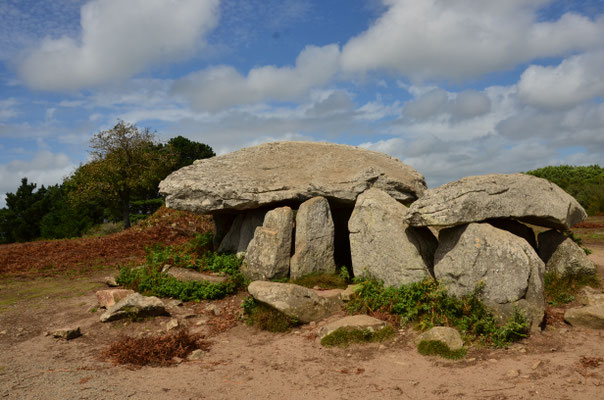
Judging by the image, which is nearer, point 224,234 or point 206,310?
point 206,310

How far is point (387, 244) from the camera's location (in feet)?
34.2

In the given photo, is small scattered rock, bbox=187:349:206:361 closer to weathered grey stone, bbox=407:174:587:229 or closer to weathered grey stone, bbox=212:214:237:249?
weathered grey stone, bbox=407:174:587:229

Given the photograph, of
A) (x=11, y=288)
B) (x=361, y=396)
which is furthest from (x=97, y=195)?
(x=361, y=396)

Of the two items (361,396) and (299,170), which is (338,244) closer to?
(299,170)

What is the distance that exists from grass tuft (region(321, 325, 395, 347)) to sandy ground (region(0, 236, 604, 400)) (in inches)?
6.5

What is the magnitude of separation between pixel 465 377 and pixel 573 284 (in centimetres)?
534

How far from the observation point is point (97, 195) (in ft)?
106

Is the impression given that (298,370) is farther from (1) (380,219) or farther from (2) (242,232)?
(2) (242,232)

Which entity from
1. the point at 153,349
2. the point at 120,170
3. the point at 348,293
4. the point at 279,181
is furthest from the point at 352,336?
the point at 120,170

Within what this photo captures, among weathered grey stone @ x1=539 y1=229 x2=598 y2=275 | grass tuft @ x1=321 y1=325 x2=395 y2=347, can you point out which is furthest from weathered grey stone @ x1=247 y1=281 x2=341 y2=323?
weathered grey stone @ x1=539 y1=229 x2=598 y2=275

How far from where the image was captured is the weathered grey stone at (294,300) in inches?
373

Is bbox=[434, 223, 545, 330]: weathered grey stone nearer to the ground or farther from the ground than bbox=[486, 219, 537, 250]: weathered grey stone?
nearer to the ground

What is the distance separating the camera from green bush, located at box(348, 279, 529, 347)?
27.1 ft

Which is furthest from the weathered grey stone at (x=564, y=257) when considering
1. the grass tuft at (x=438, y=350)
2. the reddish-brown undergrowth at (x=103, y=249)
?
the reddish-brown undergrowth at (x=103, y=249)
